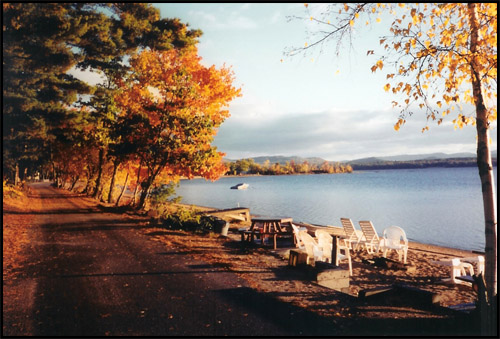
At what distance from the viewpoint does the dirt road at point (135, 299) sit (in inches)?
178

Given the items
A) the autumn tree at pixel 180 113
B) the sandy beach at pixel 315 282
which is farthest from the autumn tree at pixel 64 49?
the sandy beach at pixel 315 282

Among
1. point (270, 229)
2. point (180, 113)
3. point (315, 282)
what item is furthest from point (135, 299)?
point (180, 113)

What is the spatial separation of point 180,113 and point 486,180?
1288 cm

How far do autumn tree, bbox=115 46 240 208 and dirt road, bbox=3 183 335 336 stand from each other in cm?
727

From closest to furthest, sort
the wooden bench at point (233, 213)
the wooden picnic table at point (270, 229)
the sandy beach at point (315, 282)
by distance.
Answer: the sandy beach at point (315, 282) → the wooden picnic table at point (270, 229) → the wooden bench at point (233, 213)

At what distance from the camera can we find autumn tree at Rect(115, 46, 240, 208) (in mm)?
15430

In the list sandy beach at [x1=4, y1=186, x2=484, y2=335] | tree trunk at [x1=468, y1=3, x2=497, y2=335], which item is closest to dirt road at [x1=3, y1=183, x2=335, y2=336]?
sandy beach at [x1=4, y1=186, x2=484, y2=335]

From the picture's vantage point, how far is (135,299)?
18.2 ft

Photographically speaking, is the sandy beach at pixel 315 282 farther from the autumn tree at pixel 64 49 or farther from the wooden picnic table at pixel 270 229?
the autumn tree at pixel 64 49

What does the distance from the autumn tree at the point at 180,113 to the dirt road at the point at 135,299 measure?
7.27 m

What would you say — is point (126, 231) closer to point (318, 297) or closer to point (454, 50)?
point (318, 297)

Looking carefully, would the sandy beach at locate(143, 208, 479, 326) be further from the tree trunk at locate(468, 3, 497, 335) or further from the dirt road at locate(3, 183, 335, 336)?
the tree trunk at locate(468, 3, 497, 335)

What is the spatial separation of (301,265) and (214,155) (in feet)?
29.8

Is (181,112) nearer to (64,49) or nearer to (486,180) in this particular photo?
(64,49)
